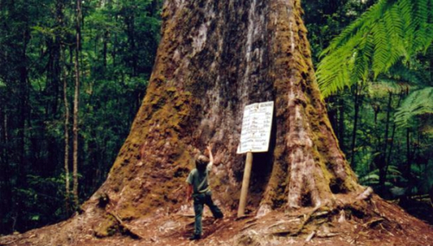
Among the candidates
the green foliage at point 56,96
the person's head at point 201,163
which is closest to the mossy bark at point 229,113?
the person's head at point 201,163

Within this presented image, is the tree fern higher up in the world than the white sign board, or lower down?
higher up

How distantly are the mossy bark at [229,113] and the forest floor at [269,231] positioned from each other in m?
0.35

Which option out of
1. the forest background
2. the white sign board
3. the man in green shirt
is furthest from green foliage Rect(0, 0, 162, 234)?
the white sign board

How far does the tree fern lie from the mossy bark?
4.45 meters

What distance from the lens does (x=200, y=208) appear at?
269 inches

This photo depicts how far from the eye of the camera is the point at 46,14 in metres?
13.9

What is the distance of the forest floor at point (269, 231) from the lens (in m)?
5.57

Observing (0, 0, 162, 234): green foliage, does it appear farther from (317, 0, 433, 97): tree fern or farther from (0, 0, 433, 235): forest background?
(317, 0, 433, 97): tree fern

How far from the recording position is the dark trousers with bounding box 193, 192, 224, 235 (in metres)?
6.68

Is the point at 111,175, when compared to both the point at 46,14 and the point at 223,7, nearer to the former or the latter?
the point at 223,7

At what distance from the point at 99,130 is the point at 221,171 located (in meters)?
7.73

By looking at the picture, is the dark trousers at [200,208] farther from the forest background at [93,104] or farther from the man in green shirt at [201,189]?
the forest background at [93,104]

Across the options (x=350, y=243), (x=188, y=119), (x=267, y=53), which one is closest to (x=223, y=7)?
(x=267, y=53)

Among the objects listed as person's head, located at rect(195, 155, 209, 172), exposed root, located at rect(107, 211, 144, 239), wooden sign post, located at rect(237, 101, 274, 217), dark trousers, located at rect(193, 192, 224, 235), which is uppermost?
wooden sign post, located at rect(237, 101, 274, 217)
